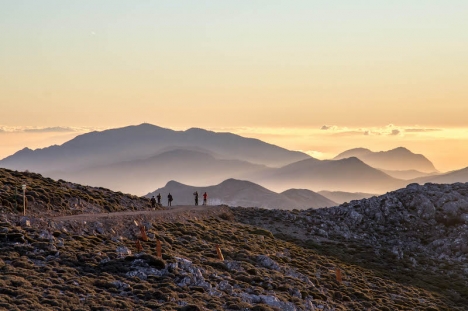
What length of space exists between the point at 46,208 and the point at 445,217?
60569mm

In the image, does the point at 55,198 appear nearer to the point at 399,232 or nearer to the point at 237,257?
the point at 237,257

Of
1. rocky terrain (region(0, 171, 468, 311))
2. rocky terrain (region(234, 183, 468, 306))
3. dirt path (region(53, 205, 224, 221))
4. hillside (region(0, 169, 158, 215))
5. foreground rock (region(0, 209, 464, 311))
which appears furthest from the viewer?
rocky terrain (region(234, 183, 468, 306))

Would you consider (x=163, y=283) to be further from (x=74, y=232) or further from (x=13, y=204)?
(x=13, y=204)

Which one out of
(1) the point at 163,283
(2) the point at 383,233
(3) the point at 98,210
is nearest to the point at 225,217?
(3) the point at 98,210

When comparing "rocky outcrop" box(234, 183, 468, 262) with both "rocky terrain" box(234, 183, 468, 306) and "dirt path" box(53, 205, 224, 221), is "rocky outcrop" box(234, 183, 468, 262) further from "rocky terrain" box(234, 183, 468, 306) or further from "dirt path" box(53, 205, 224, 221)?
"dirt path" box(53, 205, 224, 221)

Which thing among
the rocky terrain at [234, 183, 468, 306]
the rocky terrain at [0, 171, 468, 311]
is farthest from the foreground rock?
the rocky terrain at [234, 183, 468, 306]

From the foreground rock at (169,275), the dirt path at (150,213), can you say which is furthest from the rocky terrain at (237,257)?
the dirt path at (150,213)

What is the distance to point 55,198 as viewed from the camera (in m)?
68.7

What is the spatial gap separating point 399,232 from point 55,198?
51719 millimetres

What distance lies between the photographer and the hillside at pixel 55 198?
61.8 meters

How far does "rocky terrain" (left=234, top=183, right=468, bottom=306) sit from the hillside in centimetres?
1819

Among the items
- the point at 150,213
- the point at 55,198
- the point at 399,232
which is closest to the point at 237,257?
the point at 150,213

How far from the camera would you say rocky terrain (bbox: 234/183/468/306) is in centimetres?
7731

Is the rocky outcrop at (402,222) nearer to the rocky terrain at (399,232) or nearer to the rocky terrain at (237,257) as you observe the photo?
the rocky terrain at (399,232)
